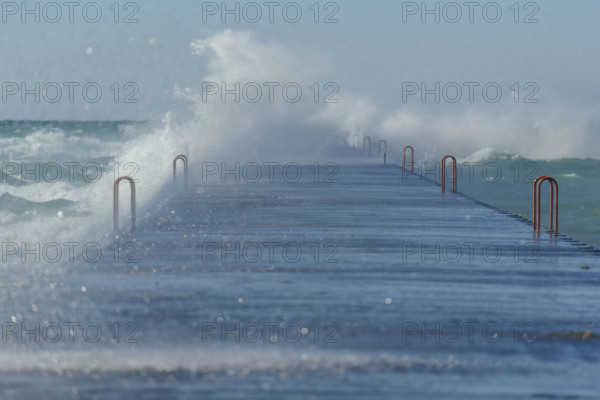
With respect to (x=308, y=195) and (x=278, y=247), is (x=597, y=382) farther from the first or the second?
(x=308, y=195)

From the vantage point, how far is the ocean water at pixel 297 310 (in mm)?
5707

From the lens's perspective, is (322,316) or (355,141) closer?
(322,316)

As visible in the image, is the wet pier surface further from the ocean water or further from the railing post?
the railing post

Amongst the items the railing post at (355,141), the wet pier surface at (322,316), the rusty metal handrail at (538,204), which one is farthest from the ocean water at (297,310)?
the railing post at (355,141)

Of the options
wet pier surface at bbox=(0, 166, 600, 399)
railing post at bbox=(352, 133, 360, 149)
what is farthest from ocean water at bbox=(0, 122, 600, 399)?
railing post at bbox=(352, 133, 360, 149)

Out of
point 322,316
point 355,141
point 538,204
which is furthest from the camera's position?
point 355,141

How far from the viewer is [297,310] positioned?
7867 millimetres

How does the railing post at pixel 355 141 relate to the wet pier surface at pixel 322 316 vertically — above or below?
above

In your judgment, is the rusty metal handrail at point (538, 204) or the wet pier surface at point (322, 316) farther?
the rusty metal handrail at point (538, 204)

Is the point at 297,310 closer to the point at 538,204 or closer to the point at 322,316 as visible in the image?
the point at 322,316

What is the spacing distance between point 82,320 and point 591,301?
4.11 metres

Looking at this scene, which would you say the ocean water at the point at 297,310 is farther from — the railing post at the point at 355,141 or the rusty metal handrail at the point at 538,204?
the railing post at the point at 355,141

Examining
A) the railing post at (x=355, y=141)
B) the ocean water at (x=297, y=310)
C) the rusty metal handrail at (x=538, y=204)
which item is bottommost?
the ocean water at (x=297, y=310)

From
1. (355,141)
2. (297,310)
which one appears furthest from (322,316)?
(355,141)
